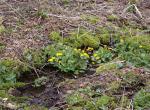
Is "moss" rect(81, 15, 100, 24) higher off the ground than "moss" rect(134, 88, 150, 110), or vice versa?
"moss" rect(81, 15, 100, 24)

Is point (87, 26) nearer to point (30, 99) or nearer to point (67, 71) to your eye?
point (67, 71)

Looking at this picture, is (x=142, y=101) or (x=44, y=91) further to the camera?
(x=44, y=91)

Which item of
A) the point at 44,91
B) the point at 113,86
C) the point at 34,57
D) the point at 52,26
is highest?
the point at 52,26

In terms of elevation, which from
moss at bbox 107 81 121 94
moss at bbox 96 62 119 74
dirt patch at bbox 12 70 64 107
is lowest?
dirt patch at bbox 12 70 64 107

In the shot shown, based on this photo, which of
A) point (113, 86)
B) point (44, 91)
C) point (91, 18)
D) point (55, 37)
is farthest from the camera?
point (91, 18)

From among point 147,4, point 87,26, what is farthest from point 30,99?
point 147,4

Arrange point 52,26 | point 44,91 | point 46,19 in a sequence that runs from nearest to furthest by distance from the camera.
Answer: point 44,91 < point 52,26 < point 46,19

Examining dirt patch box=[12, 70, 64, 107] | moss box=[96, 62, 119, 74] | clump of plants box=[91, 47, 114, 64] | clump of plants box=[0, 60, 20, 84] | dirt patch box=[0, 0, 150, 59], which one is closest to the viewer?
dirt patch box=[12, 70, 64, 107]

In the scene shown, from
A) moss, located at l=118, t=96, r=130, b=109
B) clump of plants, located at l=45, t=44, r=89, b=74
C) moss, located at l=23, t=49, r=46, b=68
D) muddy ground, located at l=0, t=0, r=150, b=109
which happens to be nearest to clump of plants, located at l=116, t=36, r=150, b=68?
muddy ground, located at l=0, t=0, r=150, b=109

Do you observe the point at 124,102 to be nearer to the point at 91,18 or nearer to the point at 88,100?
the point at 88,100

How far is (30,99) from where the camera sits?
4031 mm

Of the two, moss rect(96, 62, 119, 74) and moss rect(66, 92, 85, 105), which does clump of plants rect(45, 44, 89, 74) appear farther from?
moss rect(66, 92, 85, 105)

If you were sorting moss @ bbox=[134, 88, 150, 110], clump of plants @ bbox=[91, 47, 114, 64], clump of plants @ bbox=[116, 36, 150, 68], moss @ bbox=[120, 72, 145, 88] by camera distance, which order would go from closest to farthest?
moss @ bbox=[134, 88, 150, 110] → moss @ bbox=[120, 72, 145, 88] → clump of plants @ bbox=[116, 36, 150, 68] → clump of plants @ bbox=[91, 47, 114, 64]

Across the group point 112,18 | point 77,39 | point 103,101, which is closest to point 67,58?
point 77,39
